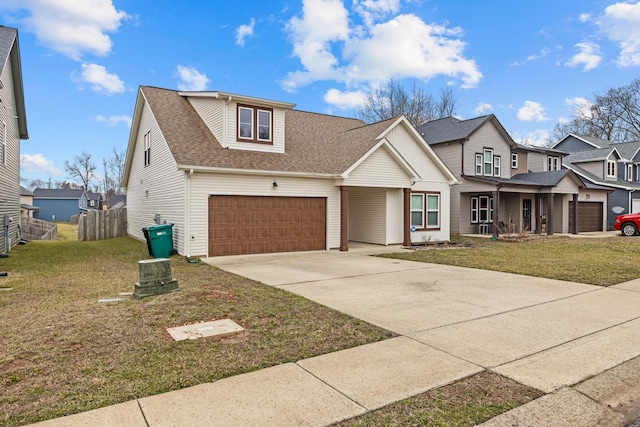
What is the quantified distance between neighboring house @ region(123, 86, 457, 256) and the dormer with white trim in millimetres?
37

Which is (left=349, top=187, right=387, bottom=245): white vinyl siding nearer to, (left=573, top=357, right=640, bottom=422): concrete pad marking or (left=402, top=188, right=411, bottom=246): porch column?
(left=402, top=188, right=411, bottom=246): porch column

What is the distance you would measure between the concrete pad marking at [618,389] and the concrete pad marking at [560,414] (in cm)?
12

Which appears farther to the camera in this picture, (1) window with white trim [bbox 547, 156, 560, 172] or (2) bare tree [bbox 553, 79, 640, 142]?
(2) bare tree [bbox 553, 79, 640, 142]

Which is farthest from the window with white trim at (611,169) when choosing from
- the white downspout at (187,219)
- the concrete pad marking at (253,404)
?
the concrete pad marking at (253,404)

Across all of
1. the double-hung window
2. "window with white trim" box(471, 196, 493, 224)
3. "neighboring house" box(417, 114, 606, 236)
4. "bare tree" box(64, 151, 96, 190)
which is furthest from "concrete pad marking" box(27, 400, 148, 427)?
"bare tree" box(64, 151, 96, 190)

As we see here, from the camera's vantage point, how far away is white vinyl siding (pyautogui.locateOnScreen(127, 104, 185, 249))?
12.8m

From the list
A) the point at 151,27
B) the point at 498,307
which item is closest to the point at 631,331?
the point at 498,307

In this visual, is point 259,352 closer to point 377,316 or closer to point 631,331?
point 377,316

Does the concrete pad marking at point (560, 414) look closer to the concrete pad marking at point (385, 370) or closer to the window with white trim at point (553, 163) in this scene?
the concrete pad marking at point (385, 370)

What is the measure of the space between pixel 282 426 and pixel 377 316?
308 centimetres

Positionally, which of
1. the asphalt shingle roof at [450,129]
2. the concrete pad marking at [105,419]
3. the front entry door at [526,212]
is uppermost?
the asphalt shingle roof at [450,129]

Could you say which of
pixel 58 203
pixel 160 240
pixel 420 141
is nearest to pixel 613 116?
pixel 420 141

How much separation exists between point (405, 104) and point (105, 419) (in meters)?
37.5

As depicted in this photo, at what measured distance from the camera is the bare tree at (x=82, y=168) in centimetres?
6588
